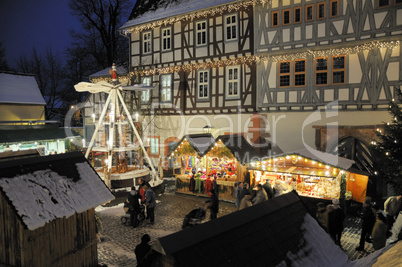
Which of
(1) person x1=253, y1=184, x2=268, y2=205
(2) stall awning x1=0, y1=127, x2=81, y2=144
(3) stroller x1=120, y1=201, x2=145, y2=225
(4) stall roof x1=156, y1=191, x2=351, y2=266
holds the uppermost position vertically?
(2) stall awning x1=0, y1=127, x2=81, y2=144

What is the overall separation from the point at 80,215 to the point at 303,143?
12.4 m

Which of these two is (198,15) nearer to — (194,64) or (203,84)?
(194,64)

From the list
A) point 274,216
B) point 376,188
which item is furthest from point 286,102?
point 274,216

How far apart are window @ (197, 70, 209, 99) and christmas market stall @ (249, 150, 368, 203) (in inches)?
306

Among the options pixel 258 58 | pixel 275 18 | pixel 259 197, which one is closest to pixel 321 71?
pixel 258 58

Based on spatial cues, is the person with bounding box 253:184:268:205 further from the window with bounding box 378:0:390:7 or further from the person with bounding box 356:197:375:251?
the window with bounding box 378:0:390:7

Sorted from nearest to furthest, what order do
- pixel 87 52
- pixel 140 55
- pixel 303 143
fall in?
pixel 303 143 < pixel 140 55 < pixel 87 52

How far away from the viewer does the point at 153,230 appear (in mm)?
9891

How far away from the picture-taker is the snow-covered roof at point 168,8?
1816 cm

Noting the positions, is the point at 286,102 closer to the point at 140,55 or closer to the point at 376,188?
the point at 376,188

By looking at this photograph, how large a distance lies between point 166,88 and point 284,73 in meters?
8.30

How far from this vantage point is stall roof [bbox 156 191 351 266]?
8.97ft

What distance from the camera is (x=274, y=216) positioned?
3.78 metres

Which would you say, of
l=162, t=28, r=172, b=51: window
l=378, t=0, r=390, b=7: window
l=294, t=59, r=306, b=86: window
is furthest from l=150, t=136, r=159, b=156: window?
l=378, t=0, r=390, b=7: window
